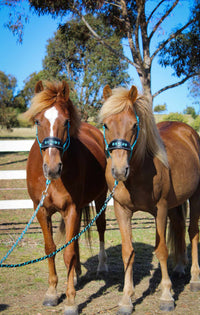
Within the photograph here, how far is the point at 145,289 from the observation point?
372cm

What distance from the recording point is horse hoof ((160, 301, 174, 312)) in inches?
124

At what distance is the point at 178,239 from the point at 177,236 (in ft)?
0.14

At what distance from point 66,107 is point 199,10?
27.9 ft

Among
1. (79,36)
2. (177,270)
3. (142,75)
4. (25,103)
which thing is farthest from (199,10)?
(25,103)

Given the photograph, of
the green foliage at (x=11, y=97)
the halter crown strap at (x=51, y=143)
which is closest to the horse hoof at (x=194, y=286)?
the halter crown strap at (x=51, y=143)

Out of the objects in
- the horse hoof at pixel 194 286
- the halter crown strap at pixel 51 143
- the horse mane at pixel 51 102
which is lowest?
the horse hoof at pixel 194 286

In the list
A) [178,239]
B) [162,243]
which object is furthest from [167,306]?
[178,239]

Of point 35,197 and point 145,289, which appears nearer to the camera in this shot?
point 35,197

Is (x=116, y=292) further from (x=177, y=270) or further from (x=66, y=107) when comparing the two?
(x=66, y=107)

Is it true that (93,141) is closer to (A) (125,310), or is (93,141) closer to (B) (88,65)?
(A) (125,310)

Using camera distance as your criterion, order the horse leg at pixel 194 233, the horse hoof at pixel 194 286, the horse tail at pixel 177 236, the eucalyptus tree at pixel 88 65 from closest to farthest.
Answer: the horse hoof at pixel 194 286
the horse leg at pixel 194 233
the horse tail at pixel 177 236
the eucalyptus tree at pixel 88 65

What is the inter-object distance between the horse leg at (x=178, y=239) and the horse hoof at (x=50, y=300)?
1759 mm

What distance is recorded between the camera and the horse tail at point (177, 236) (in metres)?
4.31

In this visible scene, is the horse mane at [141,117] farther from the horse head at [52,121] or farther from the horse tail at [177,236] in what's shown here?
the horse tail at [177,236]
